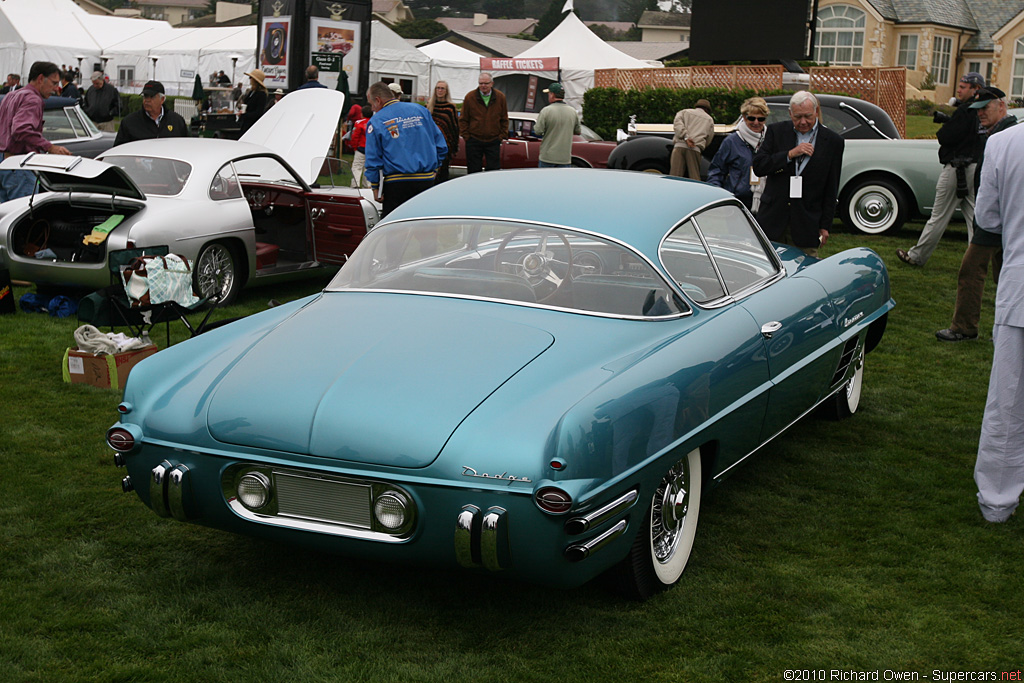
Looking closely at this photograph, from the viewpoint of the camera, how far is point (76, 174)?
22.2 ft

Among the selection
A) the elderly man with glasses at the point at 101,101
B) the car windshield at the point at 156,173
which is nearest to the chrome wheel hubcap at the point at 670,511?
the car windshield at the point at 156,173

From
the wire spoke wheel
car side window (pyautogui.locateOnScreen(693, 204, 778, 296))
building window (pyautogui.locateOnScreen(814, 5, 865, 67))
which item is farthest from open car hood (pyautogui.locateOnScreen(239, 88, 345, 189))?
building window (pyautogui.locateOnScreen(814, 5, 865, 67))

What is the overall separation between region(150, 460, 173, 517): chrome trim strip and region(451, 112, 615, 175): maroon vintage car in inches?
452

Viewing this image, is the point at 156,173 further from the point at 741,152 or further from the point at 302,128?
the point at 741,152

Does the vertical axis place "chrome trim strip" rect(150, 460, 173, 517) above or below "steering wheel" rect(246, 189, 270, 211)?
below

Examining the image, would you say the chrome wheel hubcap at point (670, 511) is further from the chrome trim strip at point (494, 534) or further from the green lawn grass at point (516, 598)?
the chrome trim strip at point (494, 534)

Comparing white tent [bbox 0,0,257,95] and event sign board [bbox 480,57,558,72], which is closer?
event sign board [bbox 480,57,558,72]

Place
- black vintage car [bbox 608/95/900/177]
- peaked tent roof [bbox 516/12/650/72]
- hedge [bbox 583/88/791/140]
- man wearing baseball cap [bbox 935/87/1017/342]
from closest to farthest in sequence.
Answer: man wearing baseball cap [bbox 935/87/1017/342] → black vintage car [bbox 608/95/900/177] → hedge [bbox 583/88/791/140] → peaked tent roof [bbox 516/12/650/72]

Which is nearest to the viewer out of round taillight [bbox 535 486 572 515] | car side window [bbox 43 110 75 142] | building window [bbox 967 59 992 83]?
round taillight [bbox 535 486 572 515]

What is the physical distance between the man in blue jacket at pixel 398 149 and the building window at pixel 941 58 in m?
48.5

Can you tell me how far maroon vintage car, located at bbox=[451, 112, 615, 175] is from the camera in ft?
49.3

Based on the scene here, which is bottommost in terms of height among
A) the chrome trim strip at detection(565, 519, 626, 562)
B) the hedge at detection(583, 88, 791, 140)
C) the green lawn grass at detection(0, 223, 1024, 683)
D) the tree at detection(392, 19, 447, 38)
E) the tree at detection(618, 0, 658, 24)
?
the green lawn grass at detection(0, 223, 1024, 683)

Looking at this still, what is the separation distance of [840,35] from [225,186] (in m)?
47.8

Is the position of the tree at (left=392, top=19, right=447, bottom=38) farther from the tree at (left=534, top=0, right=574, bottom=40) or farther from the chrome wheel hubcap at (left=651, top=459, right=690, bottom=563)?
the chrome wheel hubcap at (left=651, top=459, right=690, bottom=563)
